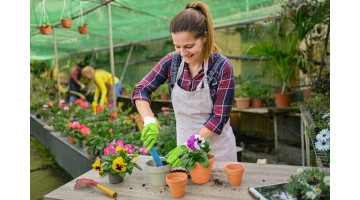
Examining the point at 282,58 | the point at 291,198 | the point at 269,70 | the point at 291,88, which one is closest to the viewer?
the point at 291,198

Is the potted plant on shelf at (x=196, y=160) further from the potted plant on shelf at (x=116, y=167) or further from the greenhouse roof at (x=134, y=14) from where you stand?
the greenhouse roof at (x=134, y=14)

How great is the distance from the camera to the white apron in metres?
1.63

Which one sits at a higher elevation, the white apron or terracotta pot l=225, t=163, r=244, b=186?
the white apron

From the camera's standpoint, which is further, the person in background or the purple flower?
the person in background

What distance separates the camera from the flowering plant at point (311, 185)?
2.63ft

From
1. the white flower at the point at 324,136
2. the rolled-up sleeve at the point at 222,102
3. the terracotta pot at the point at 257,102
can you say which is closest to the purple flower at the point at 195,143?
the rolled-up sleeve at the point at 222,102

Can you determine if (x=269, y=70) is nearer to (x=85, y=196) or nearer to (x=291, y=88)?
(x=291, y=88)

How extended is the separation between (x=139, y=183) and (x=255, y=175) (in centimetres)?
49

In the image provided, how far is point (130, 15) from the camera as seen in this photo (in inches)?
229

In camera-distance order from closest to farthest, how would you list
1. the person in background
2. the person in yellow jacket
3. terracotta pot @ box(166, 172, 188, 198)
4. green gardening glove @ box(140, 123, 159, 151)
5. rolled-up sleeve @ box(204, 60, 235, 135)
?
terracotta pot @ box(166, 172, 188, 198)
green gardening glove @ box(140, 123, 159, 151)
rolled-up sleeve @ box(204, 60, 235, 135)
the person in yellow jacket
the person in background

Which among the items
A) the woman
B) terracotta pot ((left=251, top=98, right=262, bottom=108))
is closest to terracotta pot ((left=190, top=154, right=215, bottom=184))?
the woman

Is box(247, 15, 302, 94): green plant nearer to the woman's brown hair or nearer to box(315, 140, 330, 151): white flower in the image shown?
the woman's brown hair

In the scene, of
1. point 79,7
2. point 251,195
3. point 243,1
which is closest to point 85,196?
point 251,195

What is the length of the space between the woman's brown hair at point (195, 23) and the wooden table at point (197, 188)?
64 cm
